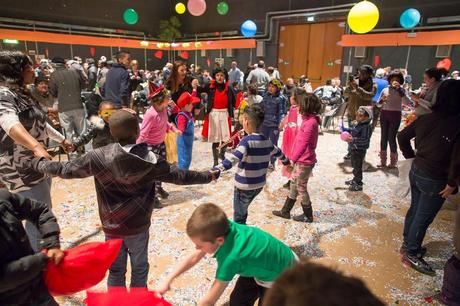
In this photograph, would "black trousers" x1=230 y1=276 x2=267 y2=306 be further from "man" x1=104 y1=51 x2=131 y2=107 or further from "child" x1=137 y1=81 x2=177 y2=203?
"man" x1=104 y1=51 x2=131 y2=107

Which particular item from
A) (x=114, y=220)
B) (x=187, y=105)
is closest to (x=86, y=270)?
(x=114, y=220)

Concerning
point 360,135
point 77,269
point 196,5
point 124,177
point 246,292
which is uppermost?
point 196,5

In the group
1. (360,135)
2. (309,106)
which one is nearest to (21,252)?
(309,106)

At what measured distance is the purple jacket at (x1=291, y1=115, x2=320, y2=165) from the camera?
3441mm

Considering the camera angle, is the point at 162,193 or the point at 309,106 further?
the point at 162,193

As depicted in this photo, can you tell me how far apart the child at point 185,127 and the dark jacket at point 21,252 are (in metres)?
3.05

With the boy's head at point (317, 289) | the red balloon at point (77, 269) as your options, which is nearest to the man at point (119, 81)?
the red balloon at point (77, 269)

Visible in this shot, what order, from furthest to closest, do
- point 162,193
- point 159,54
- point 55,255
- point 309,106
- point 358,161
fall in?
point 159,54, point 358,161, point 162,193, point 309,106, point 55,255

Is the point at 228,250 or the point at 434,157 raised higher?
the point at 434,157

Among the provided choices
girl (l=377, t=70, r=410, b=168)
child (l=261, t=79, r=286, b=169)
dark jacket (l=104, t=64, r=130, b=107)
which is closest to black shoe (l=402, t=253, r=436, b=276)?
child (l=261, t=79, r=286, b=169)

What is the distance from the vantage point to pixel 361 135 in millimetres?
4648

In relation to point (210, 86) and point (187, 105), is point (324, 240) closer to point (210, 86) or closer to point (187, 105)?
point (187, 105)

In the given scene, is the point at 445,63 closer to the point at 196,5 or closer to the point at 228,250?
the point at 196,5

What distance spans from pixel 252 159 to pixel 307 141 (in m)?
0.97
